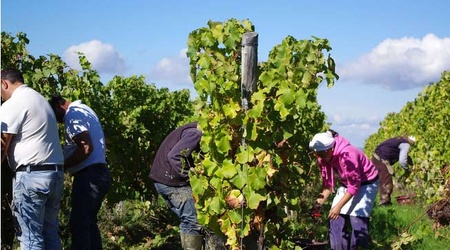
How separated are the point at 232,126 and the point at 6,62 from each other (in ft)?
7.24

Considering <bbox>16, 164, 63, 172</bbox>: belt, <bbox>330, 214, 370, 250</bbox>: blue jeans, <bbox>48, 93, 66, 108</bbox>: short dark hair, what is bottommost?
<bbox>330, 214, 370, 250</bbox>: blue jeans

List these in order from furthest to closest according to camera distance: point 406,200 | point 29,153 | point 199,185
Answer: point 406,200 → point 29,153 → point 199,185

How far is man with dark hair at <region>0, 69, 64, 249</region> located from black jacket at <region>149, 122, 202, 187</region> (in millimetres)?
812

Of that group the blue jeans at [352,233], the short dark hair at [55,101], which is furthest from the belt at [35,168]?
the blue jeans at [352,233]

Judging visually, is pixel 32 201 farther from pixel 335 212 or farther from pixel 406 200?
pixel 406 200

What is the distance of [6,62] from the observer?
572 centimetres

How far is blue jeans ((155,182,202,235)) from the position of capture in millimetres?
5297

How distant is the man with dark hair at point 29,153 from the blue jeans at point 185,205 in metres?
0.89

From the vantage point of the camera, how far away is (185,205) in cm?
530

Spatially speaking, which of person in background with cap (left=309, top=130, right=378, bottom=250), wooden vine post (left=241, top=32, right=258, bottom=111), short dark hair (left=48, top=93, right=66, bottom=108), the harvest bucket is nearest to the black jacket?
wooden vine post (left=241, top=32, right=258, bottom=111)

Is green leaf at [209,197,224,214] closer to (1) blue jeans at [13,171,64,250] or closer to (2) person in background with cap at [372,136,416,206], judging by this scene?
(1) blue jeans at [13,171,64,250]

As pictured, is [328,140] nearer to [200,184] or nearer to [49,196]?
[200,184]

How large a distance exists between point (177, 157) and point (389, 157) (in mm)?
7787

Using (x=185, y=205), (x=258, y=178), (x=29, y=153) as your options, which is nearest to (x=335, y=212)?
(x=185, y=205)
